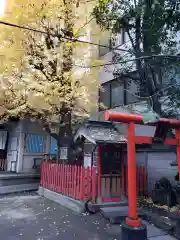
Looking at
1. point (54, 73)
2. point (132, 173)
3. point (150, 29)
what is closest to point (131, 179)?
point (132, 173)

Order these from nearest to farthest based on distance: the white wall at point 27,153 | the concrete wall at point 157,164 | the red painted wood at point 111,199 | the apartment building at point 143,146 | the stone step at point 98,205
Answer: the stone step at point 98,205 → the red painted wood at point 111,199 → the concrete wall at point 157,164 → the apartment building at point 143,146 → the white wall at point 27,153

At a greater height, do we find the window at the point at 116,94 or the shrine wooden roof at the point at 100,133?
the window at the point at 116,94

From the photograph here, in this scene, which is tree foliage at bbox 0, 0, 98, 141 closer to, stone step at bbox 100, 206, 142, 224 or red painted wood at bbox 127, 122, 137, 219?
stone step at bbox 100, 206, 142, 224

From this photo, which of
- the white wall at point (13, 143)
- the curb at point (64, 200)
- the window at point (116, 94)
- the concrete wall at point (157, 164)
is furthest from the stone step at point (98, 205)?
the white wall at point (13, 143)

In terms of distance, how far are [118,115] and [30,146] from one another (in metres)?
10.9

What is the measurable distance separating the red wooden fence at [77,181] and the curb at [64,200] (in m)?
0.16

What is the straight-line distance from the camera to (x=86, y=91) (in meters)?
10.9

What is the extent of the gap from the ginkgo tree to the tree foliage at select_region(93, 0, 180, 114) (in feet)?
5.23

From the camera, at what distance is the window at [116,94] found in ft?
44.6

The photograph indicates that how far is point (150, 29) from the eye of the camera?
8.67 m

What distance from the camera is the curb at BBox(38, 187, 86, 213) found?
8.41 metres

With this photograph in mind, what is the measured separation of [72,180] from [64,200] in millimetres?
945

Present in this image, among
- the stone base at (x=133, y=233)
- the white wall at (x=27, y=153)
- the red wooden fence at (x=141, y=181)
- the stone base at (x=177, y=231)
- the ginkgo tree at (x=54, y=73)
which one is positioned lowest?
the stone base at (x=177, y=231)

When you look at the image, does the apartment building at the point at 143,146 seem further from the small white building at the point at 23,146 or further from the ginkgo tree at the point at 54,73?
the small white building at the point at 23,146
